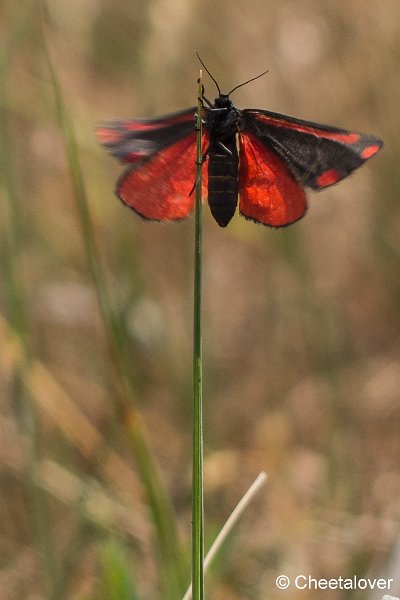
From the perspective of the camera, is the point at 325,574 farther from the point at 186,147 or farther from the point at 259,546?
the point at 186,147

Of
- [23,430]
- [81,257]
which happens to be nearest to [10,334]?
[23,430]

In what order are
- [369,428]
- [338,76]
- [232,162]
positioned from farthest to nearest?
[338,76], [369,428], [232,162]

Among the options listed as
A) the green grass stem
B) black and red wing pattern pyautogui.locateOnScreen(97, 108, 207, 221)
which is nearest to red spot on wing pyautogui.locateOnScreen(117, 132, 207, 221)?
black and red wing pattern pyautogui.locateOnScreen(97, 108, 207, 221)

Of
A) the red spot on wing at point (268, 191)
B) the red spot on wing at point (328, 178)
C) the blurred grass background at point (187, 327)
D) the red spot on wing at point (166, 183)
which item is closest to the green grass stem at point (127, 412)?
the blurred grass background at point (187, 327)

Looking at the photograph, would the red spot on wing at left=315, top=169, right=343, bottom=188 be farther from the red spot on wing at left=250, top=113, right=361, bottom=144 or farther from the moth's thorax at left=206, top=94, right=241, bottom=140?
the moth's thorax at left=206, top=94, right=241, bottom=140

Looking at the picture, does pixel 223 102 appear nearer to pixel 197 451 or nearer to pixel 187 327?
pixel 197 451

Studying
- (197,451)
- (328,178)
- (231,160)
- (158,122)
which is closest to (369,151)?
(328,178)

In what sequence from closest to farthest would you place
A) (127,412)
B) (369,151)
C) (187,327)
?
(369,151)
(127,412)
(187,327)
